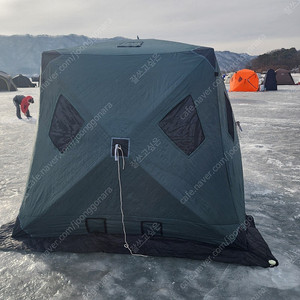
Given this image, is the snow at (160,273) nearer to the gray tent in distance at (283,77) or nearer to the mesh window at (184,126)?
the mesh window at (184,126)

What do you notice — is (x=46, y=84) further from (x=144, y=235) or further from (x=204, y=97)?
(x=144, y=235)

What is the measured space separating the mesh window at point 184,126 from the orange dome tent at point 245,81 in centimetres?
2264

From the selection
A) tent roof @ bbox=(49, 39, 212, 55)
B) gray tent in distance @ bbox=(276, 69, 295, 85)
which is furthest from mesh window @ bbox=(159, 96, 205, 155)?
gray tent in distance @ bbox=(276, 69, 295, 85)

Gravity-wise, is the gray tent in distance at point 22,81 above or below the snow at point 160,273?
below

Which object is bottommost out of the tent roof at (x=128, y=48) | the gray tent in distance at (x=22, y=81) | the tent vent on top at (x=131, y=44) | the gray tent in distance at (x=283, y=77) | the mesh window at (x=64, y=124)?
the gray tent in distance at (x=22, y=81)

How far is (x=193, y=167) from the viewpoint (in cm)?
363

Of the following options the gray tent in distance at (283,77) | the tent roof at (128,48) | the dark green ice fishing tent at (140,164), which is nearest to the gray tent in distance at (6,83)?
the gray tent in distance at (283,77)

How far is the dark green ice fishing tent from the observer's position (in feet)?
11.7

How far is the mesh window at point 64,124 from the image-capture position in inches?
150

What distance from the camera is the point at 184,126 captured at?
3.67m

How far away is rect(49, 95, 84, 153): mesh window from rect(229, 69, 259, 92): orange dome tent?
22915 mm

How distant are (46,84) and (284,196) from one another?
3.95 meters

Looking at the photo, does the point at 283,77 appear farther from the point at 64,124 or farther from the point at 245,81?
the point at 64,124

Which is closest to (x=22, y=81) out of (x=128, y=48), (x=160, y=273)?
(x=128, y=48)
